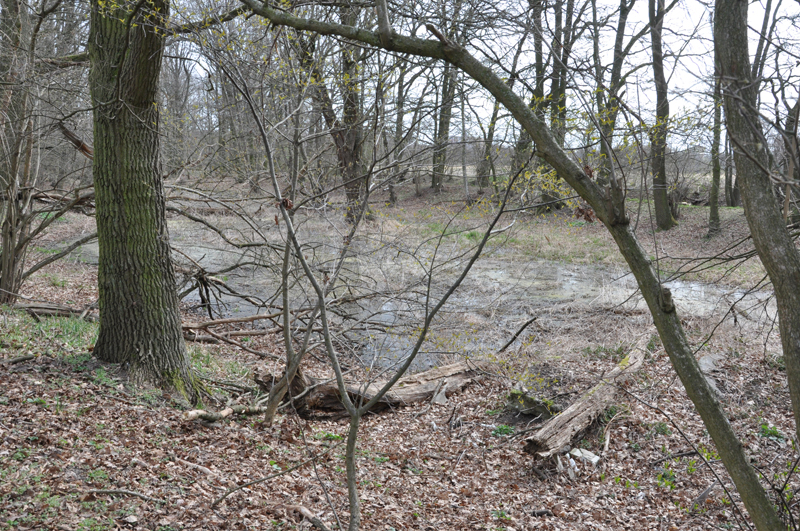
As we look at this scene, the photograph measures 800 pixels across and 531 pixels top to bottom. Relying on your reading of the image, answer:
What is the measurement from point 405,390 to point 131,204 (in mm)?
3998

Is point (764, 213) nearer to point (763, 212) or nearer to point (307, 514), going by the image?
point (763, 212)

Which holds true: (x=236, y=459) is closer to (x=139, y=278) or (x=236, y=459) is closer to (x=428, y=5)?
(x=139, y=278)

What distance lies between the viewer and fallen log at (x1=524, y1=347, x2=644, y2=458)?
18.3ft

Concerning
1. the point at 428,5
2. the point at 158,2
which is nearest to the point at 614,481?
the point at 428,5

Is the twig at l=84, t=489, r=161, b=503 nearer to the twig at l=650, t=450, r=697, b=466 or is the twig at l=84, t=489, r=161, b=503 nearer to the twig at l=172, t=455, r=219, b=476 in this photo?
the twig at l=172, t=455, r=219, b=476

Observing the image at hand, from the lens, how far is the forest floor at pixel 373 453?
372cm

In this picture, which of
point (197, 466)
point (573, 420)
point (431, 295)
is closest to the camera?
point (197, 466)

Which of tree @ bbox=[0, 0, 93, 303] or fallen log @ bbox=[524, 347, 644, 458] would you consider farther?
tree @ bbox=[0, 0, 93, 303]

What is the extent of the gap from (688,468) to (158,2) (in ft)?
21.8

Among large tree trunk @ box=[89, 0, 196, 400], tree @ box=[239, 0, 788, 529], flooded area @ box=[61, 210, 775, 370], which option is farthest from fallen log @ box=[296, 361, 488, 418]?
tree @ box=[239, 0, 788, 529]

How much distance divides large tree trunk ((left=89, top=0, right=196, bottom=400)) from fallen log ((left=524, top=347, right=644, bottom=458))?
3.73 metres

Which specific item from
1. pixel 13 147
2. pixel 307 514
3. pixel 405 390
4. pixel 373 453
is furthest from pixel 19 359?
pixel 405 390

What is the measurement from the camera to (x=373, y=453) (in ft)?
18.3

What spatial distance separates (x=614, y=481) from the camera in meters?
5.20
